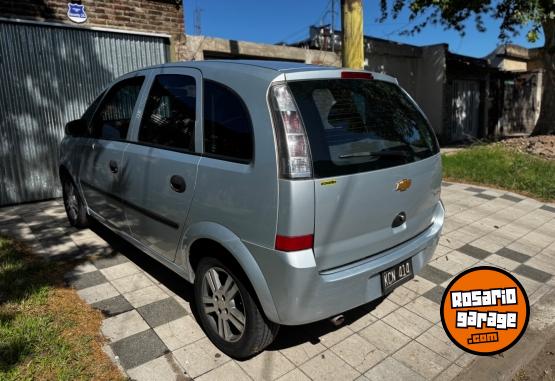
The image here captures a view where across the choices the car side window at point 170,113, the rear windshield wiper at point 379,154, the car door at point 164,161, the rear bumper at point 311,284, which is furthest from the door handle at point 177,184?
the rear windshield wiper at point 379,154

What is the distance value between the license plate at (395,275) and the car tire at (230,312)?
0.71 meters

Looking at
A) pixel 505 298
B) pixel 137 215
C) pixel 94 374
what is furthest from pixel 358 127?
pixel 94 374

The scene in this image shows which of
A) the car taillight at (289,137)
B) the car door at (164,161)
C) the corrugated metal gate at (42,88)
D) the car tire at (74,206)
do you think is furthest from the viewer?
the corrugated metal gate at (42,88)

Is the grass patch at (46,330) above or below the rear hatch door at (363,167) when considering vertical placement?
below

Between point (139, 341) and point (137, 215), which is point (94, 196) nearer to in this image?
point (137, 215)

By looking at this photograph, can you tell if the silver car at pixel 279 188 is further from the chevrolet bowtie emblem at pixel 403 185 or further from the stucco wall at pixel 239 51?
the stucco wall at pixel 239 51

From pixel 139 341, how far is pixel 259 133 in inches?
66.6

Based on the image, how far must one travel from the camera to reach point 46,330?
2.91 metres

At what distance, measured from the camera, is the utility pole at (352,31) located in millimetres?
5922

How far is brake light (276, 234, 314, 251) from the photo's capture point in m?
2.18

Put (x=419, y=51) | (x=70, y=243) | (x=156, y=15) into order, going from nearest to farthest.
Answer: (x=70, y=243)
(x=156, y=15)
(x=419, y=51)

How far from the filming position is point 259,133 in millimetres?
2299

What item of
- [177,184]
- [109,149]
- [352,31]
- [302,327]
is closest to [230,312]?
[302,327]

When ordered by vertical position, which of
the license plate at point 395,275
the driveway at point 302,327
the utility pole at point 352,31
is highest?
the utility pole at point 352,31
